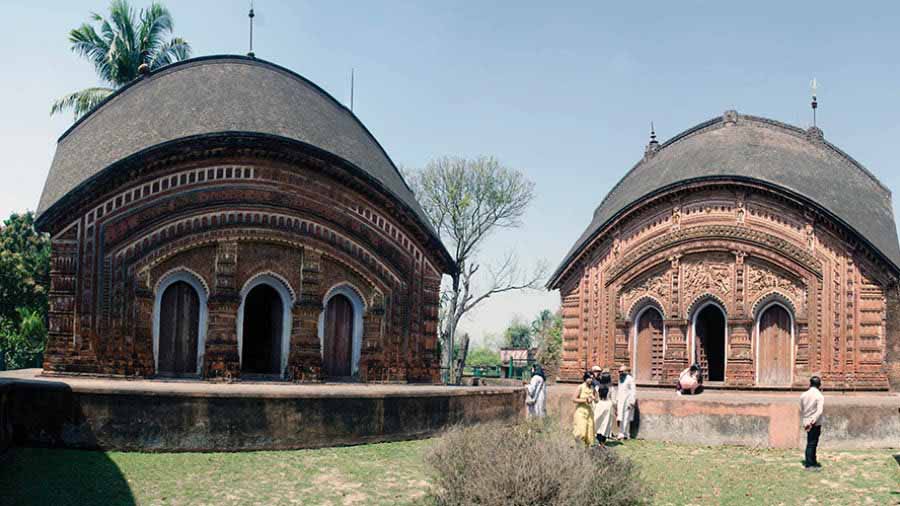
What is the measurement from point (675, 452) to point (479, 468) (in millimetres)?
6797

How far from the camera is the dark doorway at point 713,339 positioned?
2589 centimetres

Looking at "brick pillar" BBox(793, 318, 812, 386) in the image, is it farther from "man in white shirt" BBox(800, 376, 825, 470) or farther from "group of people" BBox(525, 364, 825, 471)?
"man in white shirt" BBox(800, 376, 825, 470)

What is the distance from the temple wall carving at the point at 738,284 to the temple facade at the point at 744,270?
31mm

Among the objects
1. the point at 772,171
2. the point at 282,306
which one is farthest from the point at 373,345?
the point at 772,171

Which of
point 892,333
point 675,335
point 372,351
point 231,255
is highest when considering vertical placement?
point 231,255

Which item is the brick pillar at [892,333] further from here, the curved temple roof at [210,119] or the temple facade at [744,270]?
the curved temple roof at [210,119]

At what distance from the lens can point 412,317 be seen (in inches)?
863

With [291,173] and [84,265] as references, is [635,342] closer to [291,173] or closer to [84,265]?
[291,173]

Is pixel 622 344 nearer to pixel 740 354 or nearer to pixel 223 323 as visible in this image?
pixel 740 354

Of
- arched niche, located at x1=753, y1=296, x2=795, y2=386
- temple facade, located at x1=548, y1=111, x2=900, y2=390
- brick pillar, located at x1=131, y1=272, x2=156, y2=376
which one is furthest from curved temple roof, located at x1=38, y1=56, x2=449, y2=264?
arched niche, located at x1=753, y1=296, x2=795, y2=386

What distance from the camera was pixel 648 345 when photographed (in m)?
26.6

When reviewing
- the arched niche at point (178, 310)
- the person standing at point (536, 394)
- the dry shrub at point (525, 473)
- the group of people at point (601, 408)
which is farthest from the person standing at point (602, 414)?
the arched niche at point (178, 310)

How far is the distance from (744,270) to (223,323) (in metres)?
13.6

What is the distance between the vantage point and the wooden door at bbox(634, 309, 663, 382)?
26094 mm
